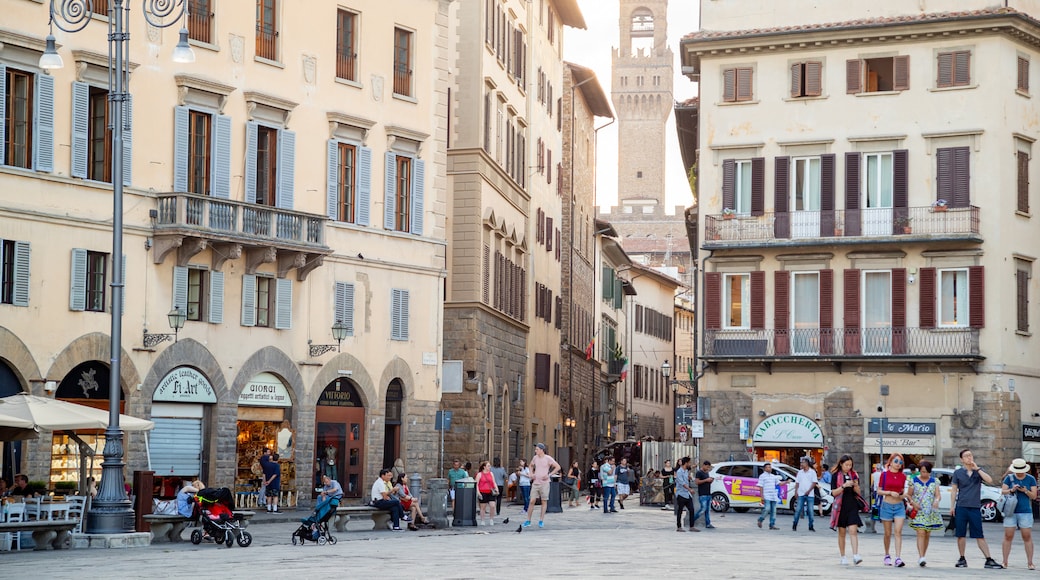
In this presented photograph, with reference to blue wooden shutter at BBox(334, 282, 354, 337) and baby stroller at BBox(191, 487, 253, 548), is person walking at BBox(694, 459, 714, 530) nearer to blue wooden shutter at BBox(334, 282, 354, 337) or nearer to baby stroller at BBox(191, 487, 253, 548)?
blue wooden shutter at BBox(334, 282, 354, 337)

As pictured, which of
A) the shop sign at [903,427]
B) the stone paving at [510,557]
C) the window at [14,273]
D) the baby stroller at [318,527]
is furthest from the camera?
the shop sign at [903,427]

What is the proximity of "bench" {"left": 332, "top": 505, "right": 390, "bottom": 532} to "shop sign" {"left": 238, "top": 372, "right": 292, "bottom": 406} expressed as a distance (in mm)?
6178

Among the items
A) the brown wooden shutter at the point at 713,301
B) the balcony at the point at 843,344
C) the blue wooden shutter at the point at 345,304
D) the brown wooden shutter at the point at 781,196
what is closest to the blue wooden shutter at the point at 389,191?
the blue wooden shutter at the point at 345,304

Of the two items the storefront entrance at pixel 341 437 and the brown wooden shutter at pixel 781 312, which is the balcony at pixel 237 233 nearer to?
the storefront entrance at pixel 341 437

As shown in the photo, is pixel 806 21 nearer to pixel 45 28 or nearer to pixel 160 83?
pixel 160 83

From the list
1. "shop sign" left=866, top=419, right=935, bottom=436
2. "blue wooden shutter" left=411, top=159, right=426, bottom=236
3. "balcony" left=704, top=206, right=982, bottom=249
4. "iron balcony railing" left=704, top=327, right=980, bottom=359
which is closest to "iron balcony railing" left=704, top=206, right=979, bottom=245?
"balcony" left=704, top=206, right=982, bottom=249

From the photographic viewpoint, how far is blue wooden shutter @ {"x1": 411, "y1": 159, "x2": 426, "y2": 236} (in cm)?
4300

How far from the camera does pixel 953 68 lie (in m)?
46.3

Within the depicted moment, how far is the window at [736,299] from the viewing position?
4812cm

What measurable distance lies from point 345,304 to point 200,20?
8.05 metres

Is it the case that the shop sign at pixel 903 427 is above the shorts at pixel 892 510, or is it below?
above

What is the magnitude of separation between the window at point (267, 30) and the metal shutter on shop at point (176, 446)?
909cm

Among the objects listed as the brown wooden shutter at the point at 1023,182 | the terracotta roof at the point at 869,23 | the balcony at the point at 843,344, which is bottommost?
the balcony at the point at 843,344

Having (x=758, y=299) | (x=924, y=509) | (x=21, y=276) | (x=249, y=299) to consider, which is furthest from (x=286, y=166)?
(x=924, y=509)
